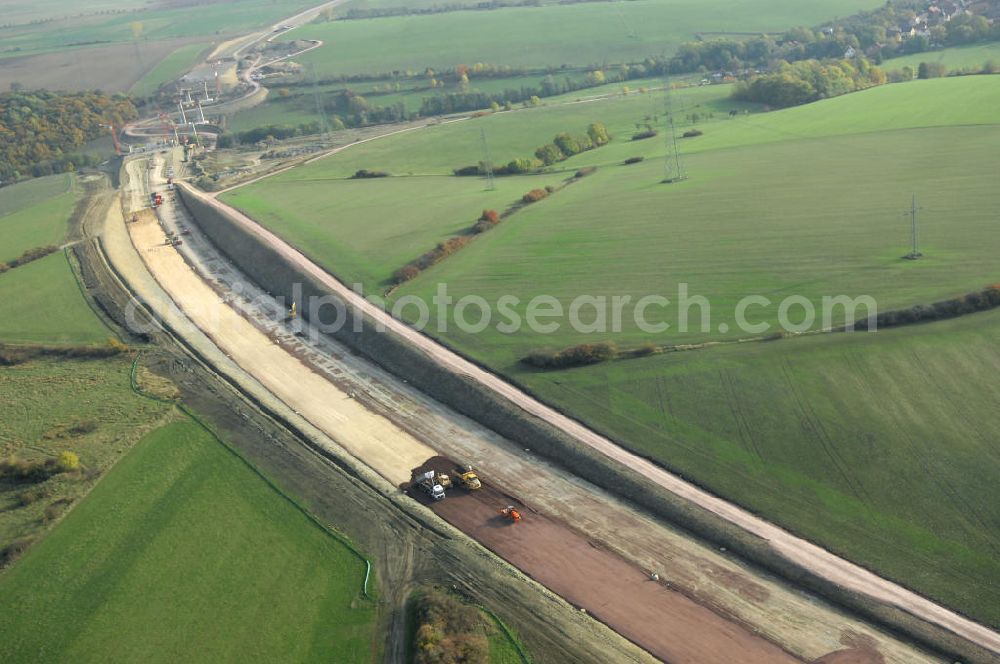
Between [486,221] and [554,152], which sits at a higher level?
[554,152]

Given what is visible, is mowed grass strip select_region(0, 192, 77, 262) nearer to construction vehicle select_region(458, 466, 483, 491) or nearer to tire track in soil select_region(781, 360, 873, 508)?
construction vehicle select_region(458, 466, 483, 491)

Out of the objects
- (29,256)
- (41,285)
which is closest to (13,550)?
(41,285)

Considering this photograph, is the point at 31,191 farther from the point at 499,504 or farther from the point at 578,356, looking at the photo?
the point at 499,504

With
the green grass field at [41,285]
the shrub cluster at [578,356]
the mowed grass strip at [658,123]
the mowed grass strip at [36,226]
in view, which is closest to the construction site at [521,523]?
the shrub cluster at [578,356]

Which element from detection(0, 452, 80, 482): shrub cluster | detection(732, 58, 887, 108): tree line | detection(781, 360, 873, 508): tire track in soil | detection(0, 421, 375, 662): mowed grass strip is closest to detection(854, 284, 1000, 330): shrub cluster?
detection(781, 360, 873, 508): tire track in soil

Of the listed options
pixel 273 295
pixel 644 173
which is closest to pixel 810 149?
pixel 644 173

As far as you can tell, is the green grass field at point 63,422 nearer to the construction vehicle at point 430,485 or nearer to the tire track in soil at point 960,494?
the construction vehicle at point 430,485

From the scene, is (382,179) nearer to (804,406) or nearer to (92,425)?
(92,425)

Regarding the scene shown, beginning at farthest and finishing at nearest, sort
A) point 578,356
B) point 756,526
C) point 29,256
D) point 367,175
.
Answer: point 367,175, point 29,256, point 578,356, point 756,526
